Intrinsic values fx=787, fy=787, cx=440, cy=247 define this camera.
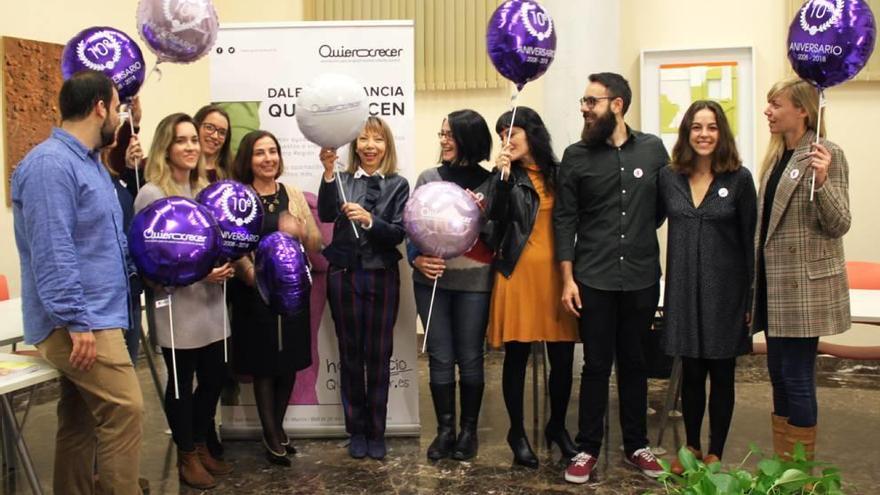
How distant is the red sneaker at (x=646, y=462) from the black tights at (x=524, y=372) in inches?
12.3

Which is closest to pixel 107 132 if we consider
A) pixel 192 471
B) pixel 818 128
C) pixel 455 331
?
pixel 192 471

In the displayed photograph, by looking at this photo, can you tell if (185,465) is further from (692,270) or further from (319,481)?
(692,270)

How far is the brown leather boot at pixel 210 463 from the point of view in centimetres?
302

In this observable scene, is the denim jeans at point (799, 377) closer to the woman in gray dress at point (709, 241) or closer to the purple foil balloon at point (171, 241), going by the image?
the woman in gray dress at point (709, 241)

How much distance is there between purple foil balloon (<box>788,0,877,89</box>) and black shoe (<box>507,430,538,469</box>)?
167 centimetres

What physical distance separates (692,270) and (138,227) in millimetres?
1836

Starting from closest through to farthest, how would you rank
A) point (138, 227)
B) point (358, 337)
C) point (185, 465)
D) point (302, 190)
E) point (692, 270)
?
point (138, 227), point (692, 270), point (185, 465), point (358, 337), point (302, 190)

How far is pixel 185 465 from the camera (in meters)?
2.92

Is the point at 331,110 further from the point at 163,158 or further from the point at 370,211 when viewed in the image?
the point at 163,158

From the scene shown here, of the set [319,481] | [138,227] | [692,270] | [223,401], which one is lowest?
[319,481]

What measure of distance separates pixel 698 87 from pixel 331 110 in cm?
284

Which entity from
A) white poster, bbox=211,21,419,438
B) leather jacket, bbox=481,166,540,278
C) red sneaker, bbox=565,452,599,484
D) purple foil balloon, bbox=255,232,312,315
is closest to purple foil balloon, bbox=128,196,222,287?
purple foil balloon, bbox=255,232,312,315

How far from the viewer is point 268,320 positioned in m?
3.03

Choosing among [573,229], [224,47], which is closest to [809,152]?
[573,229]
